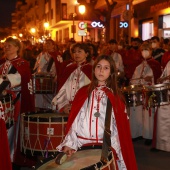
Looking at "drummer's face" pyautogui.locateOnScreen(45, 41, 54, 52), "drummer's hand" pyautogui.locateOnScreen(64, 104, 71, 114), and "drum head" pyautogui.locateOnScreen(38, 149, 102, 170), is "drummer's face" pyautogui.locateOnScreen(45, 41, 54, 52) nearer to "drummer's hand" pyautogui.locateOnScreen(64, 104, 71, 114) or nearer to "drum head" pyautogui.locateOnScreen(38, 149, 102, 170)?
"drummer's hand" pyautogui.locateOnScreen(64, 104, 71, 114)

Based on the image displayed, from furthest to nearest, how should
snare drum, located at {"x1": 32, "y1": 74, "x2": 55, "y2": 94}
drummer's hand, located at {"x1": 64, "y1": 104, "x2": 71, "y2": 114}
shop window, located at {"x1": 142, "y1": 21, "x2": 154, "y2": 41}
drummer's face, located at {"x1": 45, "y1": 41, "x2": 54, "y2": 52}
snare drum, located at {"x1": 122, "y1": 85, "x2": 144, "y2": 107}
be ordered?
Result: shop window, located at {"x1": 142, "y1": 21, "x2": 154, "y2": 41}, drummer's face, located at {"x1": 45, "y1": 41, "x2": 54, "y2": 52}, snare drum, located at {"x1": 32, "y1": 74, "x2": 55, "y2": 94}, snare drum, located at {"x1": 122, "y1": 85, "x2": 144, "y2": 107}, drummer's hand, located at {"x1": 64, "y1": 104, "x2": 71, "y2": 114}

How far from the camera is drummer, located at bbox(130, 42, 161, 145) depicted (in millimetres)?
8430

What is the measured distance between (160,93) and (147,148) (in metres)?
2.41

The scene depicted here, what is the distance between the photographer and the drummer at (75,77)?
6070mm

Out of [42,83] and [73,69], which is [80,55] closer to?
[73,69]

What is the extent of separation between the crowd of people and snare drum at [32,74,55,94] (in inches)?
0.8

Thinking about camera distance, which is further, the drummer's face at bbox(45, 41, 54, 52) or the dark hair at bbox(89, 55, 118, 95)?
the drummer's face at bbox(45, 41, 54, 52)

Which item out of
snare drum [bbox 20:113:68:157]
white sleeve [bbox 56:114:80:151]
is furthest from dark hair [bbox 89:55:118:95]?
snare drum [bbox 20:113:68:157]

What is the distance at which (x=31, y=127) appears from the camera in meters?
5.36

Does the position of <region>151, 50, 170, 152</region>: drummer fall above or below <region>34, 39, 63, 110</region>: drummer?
below

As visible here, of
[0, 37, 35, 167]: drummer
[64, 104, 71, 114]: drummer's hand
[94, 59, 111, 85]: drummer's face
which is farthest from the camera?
[0, 37, 35, 167]: drummer

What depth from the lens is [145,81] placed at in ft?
27.3

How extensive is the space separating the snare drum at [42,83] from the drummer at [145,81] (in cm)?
160

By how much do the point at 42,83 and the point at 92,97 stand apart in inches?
173
